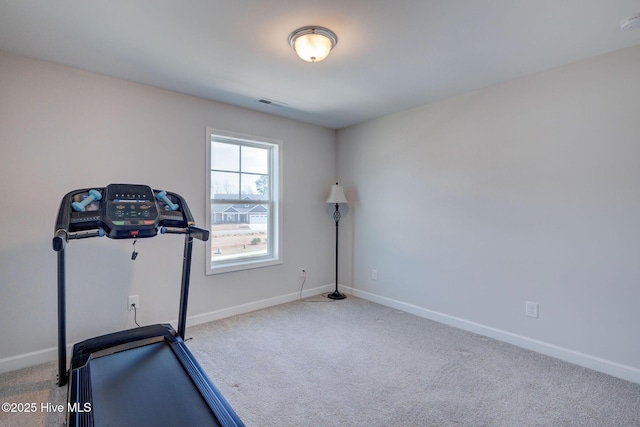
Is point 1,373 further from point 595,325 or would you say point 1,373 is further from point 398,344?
point 595,325

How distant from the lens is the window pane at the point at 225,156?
137 inches

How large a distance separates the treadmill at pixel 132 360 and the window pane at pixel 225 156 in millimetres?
1120

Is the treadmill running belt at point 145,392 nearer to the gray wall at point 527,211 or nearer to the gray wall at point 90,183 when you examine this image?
the gray wall at point 90,183

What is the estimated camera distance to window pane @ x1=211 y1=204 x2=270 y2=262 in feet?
11.5

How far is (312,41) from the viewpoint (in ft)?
6.81

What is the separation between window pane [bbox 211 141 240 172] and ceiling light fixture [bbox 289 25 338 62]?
169 cm

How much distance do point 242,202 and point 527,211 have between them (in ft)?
9.66

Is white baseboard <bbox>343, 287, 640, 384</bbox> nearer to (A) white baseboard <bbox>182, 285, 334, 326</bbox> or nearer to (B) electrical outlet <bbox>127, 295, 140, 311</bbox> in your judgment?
(A) white baseboard <bbox>182, 285, 334, 326</bbox>

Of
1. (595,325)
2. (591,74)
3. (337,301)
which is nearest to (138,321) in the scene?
(337,301)

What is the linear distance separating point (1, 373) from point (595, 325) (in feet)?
14.8

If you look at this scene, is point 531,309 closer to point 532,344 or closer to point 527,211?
point 532,344

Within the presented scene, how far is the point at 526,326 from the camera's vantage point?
2.73 m

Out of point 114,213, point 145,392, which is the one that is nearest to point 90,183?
point 114,213

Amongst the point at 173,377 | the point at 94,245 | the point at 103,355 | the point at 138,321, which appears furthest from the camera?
the point at 138,321
